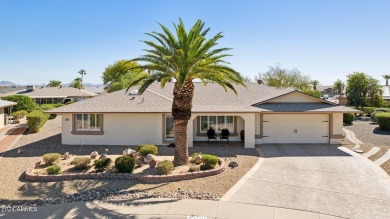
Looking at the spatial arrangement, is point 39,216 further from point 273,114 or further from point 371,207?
point 273,114

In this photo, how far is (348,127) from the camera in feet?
103

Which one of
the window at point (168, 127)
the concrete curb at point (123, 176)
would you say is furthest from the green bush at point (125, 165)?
the window at point (168, 127)

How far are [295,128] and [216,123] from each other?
6.38m

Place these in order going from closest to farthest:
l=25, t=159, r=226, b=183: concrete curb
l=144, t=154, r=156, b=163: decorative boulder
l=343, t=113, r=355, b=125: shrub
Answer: l=25, t=159, r=226, b=183: concrete curb, l=144, t=154, r=156, b=163: decorative boulder, l=343, t=113, r=355, b=125: shrub

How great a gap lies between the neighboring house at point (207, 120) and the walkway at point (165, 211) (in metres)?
10.5

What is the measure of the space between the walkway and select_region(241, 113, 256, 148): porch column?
1064 centimetres

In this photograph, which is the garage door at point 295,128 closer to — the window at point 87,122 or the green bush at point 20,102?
the window at point 87,122

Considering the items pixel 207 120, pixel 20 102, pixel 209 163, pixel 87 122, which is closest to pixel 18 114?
pixel 20 102

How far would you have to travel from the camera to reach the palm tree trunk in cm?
1575

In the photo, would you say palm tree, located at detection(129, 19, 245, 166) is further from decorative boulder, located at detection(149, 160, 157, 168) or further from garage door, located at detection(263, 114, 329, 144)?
garage door, located at detection(263, 114, 329, 144)

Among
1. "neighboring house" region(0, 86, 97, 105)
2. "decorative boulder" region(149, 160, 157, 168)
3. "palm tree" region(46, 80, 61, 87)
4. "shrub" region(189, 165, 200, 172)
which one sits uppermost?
"palm tree" region(46, 80, 61, 87)

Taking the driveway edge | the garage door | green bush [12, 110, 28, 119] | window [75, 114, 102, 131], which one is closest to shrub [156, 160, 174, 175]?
the driveway edge

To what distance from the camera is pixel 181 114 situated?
1574 cm

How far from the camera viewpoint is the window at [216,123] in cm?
2373
